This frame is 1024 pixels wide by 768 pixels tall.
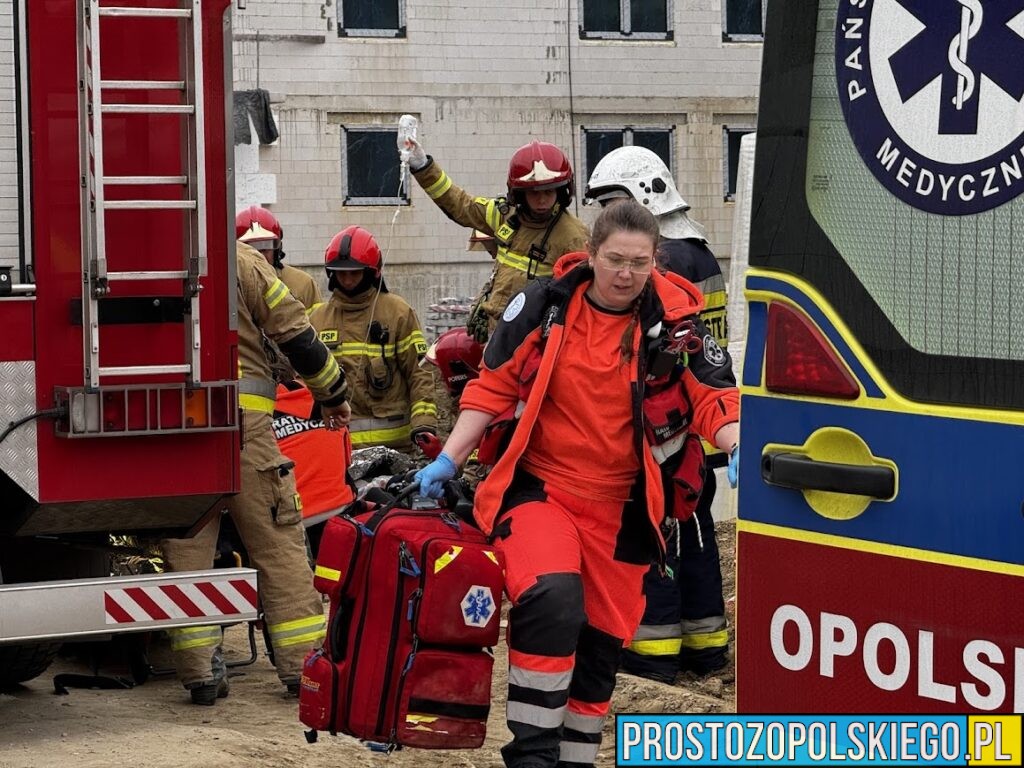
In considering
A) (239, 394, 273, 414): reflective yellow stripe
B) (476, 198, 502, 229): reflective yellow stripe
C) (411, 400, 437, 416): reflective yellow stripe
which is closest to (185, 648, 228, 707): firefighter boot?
(239, 394, 273, 414): reflective yellow stripe

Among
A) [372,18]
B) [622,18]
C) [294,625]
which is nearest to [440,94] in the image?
[372,18]

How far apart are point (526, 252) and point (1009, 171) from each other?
5.74m

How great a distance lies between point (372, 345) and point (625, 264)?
4.16m

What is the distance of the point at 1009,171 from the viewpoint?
9.46 ft

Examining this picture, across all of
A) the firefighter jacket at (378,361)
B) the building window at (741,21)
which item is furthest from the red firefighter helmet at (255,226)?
the building window at (741,21)

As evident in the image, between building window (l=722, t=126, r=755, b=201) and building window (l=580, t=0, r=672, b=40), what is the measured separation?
159cm

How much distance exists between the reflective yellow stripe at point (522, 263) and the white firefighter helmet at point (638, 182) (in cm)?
98

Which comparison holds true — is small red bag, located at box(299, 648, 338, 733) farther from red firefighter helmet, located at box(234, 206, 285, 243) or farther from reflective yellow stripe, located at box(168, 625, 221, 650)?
red firefighter helmet, located at box(234, 206, 285, 243)

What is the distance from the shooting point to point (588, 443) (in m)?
4.80

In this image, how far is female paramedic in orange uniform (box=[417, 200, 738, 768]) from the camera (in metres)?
4.73

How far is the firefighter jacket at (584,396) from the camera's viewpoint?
4.80 meters

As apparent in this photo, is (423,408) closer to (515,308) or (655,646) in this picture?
(655,646)

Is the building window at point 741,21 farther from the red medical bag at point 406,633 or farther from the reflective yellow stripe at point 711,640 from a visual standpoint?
the red medical bag at point 406,633

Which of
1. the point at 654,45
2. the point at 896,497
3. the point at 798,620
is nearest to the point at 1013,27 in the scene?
the point at 896,497
